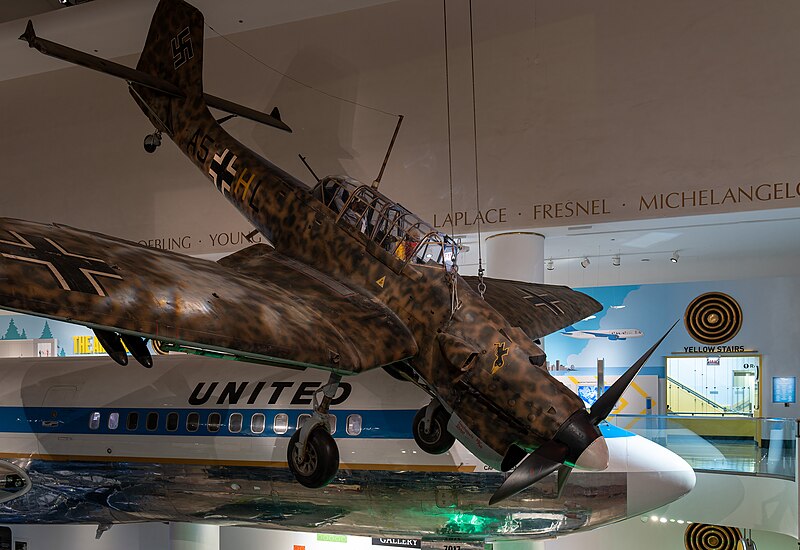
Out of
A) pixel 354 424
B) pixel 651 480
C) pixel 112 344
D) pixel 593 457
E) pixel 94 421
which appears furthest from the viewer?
pixel 94 421

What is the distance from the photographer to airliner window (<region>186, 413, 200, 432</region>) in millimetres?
8227

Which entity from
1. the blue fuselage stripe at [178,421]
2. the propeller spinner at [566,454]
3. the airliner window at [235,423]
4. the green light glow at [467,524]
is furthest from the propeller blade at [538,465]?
the airliner window at [235,423]

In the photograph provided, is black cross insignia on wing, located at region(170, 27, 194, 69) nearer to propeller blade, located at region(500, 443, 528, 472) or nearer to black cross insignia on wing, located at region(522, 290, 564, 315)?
black cross insignia on wing, located at region(522, 290, 564, 315)

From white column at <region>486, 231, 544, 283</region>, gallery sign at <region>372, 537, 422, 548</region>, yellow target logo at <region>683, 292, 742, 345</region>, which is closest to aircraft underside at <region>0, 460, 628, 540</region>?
gallery sign at <region>372, 537, 422, 548</region>

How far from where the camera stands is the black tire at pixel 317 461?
606 cm

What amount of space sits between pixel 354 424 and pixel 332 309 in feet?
7.22

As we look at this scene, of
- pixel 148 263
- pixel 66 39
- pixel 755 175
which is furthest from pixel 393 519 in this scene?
pixel 66 39

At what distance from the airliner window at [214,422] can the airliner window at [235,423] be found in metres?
0.13

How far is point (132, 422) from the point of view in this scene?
27.8 ft

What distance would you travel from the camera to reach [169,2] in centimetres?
Result: 1010

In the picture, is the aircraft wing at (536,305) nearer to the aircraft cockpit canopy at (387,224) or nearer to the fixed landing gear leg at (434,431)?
the aircraft cockpit canopy at (387,224)

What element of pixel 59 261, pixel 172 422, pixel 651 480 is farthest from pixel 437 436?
pixel 59 261

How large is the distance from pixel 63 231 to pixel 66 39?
9.30 m

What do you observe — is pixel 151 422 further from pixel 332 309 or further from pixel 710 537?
pixel 710 537
